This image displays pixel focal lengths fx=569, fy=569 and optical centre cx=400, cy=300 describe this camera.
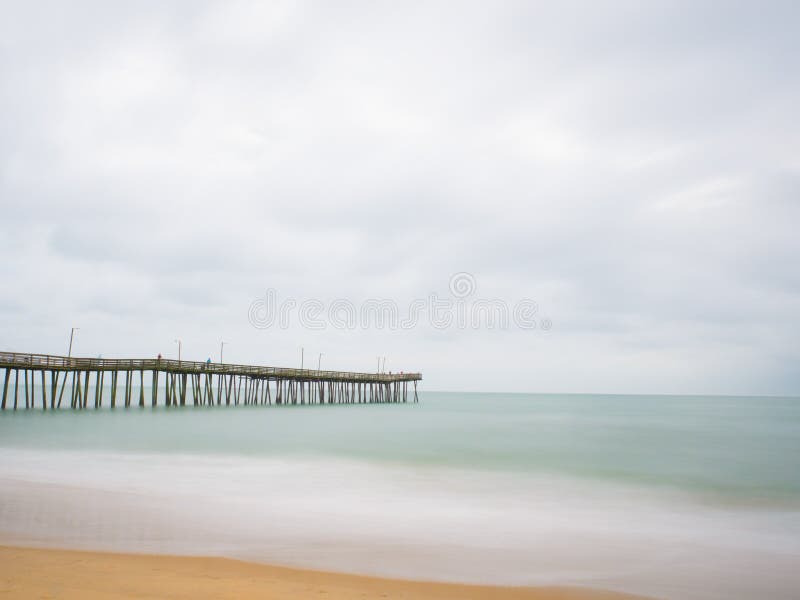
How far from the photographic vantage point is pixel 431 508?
10156 mm

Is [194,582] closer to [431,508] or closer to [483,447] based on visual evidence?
[431,508]

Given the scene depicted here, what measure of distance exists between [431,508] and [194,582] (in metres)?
5.57

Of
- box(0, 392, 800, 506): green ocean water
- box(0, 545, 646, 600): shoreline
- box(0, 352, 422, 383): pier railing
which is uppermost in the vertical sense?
box(0, 352, 422, 383): pier railing

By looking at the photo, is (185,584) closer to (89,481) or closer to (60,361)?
(89,481)

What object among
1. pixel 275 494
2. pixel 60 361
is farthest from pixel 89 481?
pixel 60 361

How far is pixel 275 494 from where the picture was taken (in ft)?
37.2

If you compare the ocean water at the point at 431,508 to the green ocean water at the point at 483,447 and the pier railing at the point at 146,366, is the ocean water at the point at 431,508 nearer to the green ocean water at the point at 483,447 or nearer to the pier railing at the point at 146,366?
the green ocean water at the point at 483,447

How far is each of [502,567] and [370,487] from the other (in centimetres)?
623

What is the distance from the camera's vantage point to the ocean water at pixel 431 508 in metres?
6.71

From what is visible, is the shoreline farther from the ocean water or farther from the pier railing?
the pier railing

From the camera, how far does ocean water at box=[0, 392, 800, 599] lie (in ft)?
22.0

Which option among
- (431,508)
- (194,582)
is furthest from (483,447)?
(194,582)

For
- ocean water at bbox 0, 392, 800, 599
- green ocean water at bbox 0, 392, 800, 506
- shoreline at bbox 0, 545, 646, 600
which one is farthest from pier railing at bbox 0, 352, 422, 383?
shoreline at bbox 0, 545, 646, 600

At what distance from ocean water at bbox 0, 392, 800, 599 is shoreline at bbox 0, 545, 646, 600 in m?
0.40
